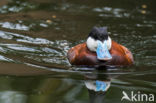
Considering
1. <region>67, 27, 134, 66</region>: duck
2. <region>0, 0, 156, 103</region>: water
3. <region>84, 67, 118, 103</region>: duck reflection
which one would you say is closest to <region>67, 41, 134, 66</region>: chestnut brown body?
<region>67, 27, 134, 66</region>: duck

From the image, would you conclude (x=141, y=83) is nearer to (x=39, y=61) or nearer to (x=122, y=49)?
(x=122, y=49)

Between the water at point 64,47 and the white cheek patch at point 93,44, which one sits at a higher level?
the white cheek patch at point 93,44

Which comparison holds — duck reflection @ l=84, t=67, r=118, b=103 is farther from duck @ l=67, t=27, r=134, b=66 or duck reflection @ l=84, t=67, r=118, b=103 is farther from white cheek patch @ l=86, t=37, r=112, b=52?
white cheek patch @ l=86, t=37, r=112, b=52

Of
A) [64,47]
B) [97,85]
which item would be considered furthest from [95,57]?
[64,47]

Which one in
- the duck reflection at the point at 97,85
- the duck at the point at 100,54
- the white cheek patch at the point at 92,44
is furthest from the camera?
the white cheek patch at the point at 92,44

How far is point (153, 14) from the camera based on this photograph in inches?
358

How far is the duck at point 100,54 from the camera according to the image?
5.75 metres

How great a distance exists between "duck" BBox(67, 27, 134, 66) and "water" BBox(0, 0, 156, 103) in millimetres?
123

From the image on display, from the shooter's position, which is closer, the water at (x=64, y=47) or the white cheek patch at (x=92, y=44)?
the water at (x=64, y=47)

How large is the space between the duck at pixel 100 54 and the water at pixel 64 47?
0.12 metres

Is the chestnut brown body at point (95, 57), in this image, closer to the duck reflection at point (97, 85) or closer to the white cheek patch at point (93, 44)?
the white cheek patch at point (93, 44)

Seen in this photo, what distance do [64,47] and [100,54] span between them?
1.56 m

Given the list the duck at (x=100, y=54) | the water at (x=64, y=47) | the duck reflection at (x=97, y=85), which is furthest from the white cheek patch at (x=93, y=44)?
the duck reflection at (x=97, y=85)

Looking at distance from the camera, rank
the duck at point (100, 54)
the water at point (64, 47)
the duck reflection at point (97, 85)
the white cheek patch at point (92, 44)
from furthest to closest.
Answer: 1. the white cheek patch at point (92, 44)
2. the duck at point (100, 54)
3. the water at point (64, 47)
4. the duck reflection at point (97, 85)
